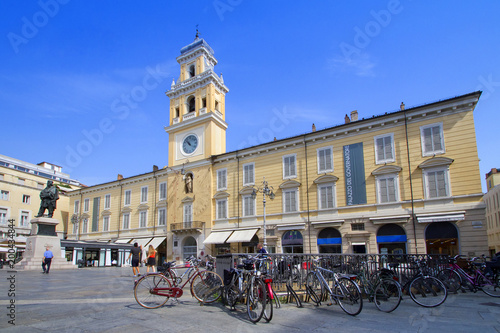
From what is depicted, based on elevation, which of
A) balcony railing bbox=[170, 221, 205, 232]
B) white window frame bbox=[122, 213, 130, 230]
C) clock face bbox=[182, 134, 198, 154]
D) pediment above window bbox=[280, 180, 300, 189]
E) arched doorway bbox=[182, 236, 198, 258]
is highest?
clock face bbox=[182, 134, 198, 154]

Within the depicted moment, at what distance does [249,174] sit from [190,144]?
28.4ft

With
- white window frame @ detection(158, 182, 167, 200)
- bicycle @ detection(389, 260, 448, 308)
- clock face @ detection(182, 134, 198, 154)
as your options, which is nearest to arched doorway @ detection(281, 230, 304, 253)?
clock face @ detection(182, 134, 198, 154)

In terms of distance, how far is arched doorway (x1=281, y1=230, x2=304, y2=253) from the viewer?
27594 mm

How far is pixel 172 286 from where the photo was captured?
786 centimetres

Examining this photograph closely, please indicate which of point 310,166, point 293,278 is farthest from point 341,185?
point 293,278

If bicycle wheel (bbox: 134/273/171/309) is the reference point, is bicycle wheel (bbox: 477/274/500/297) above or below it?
below

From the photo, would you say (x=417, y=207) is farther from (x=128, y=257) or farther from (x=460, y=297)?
(x=128, y=257)

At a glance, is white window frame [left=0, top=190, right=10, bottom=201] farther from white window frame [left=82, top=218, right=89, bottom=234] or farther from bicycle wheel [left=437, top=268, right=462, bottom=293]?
bicycle wheel [left=437, top=268, right=462, bottom=293]

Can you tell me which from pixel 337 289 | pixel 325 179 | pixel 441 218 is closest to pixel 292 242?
pixel 325 179

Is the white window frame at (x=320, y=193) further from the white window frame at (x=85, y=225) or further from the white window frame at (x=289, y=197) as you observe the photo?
the white window frame at (x=85, y=225)

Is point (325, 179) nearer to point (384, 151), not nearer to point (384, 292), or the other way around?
point (384, 151)

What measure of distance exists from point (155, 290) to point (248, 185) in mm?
23811

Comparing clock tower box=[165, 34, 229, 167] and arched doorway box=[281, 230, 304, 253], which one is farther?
clock tower box=[165, 34, 229, 167]

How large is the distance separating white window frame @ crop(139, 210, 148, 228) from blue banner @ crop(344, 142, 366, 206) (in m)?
23.7
